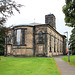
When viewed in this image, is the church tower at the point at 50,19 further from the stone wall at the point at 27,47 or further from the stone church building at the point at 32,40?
the stone wall at the point at 27,47

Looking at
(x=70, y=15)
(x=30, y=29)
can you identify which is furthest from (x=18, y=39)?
(x=70, y=15)

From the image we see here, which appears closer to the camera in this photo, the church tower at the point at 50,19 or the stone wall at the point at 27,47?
Result: the stone wall at the point at 27,47

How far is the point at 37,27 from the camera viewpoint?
36.2 m

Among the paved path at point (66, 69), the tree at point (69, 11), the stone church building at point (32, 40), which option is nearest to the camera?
the paved path at point (66, 69)

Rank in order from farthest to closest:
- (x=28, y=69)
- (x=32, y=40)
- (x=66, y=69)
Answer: (x=32, y=40), (x=66, y=69), (x=28, y=69)

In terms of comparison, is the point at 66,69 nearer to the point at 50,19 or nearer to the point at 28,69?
the point at 28,69

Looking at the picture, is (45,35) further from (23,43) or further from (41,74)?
(41,74)

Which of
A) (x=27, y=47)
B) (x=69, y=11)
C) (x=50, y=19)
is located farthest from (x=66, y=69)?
(x=50, y=19)

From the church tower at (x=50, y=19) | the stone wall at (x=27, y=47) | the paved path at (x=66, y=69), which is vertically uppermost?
the church tower at (x=50, y=19)

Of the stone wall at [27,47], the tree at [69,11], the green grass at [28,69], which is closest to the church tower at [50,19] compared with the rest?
the stone wall at [27,47]

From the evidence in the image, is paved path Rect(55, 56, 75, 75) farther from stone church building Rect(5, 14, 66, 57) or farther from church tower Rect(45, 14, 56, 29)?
church tower Rect(45, 14, 56, 29)

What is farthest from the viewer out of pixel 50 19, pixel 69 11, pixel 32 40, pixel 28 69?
pixel 50 19

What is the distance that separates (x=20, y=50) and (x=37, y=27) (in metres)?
8.70

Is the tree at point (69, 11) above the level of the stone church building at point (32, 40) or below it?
above
